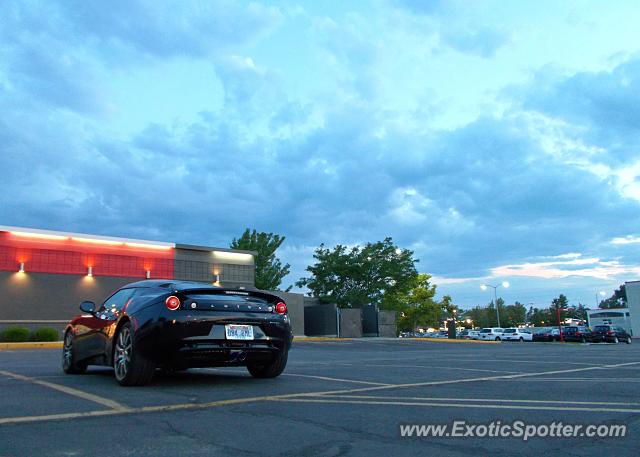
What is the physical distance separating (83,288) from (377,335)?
23.3m

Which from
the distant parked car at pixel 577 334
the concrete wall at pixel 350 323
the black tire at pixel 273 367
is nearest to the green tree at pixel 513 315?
the distant parked car at pixel 577 334

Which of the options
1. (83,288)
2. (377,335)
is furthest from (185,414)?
(377,335)

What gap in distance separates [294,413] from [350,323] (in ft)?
123

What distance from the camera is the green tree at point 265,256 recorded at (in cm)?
6097

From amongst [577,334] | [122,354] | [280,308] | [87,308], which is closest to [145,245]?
[87,308]

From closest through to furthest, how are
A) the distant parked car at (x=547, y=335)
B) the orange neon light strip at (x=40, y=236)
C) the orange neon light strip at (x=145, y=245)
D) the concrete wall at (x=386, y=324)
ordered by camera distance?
the orange neon light strip at (x=40, y=236)
the orange neon light strip at (x=145, y=245)
the concrete wall at (x=386, y=324)
the distant parked car at (x=547, y=335)

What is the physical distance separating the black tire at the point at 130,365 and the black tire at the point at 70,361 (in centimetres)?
165

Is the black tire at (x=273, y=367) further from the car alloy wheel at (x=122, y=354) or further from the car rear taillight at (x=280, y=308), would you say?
the car alloy wheel at (x=122, y=354)

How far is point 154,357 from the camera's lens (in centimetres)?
607

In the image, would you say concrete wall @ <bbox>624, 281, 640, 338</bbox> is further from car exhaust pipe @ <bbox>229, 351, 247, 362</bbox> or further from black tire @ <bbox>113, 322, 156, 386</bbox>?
black tire @ <bbox>113, 322, 156, 386</bbox>

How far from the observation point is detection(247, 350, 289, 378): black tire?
707 centimetres

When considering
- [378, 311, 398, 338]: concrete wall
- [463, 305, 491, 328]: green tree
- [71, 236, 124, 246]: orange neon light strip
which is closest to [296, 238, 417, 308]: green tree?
[378, 311, 398, 338]: concrete wall

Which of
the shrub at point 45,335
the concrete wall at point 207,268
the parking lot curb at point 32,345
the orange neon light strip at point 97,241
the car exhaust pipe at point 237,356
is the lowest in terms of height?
the car exhaust pipe at point 237,356

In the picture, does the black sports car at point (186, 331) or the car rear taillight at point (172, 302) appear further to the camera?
the car rear taillight at point (172, 302)
